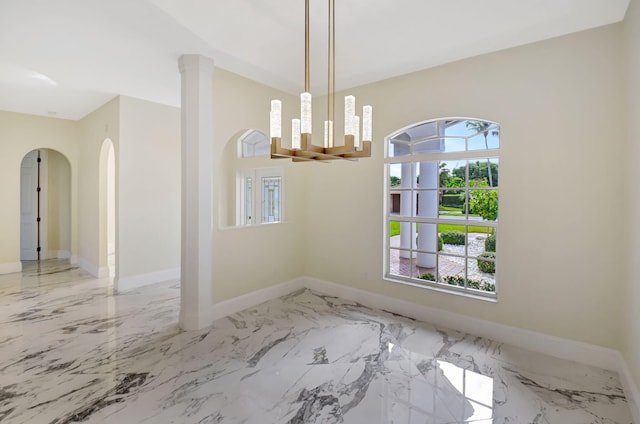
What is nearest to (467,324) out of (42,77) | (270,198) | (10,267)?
(270,198)

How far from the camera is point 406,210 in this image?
3.96 meters

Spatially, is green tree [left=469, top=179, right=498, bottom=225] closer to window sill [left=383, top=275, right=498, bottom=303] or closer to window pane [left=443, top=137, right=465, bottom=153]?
window pane [left=443, top=137, right=465, bottom=153]

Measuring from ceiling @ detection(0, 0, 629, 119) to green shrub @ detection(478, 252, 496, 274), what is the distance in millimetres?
2091

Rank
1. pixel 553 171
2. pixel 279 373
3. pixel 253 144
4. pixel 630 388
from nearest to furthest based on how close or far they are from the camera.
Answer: pixel 630 388
pixel 279 373
pixel 553 171
pixel 253 144

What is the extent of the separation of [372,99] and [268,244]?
2.38 metres

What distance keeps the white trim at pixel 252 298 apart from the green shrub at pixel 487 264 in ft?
8.35

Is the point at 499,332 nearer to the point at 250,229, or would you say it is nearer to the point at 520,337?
the point at 520,337

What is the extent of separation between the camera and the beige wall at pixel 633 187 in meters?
2.23

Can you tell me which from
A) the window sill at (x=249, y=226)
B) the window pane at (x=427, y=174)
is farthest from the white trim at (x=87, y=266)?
the window pane at (x=427, y=174)

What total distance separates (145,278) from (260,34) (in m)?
4.01

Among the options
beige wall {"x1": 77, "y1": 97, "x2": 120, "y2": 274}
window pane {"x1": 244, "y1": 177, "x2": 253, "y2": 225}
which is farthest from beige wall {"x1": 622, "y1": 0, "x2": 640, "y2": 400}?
beige wall {"x1": 77, "y1": 97, "x2": 120, "y2": 274}

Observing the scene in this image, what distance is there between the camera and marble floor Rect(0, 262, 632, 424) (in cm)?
214

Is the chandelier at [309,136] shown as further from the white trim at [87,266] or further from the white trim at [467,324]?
the white trim at [87,266]

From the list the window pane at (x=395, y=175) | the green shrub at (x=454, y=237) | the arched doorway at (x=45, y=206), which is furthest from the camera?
the arched doorway at (x=45, y=206)
